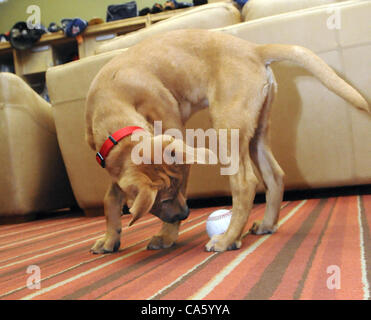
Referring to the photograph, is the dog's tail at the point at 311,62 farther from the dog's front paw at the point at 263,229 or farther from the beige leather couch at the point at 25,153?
the beige leather couch at the point at 25,153

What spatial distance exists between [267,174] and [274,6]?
1328 millimetres

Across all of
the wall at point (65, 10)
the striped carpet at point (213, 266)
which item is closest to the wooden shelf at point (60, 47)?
the wall at point (65, 10)

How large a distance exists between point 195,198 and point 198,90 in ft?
3.89

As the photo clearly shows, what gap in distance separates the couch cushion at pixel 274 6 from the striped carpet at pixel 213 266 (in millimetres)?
1263

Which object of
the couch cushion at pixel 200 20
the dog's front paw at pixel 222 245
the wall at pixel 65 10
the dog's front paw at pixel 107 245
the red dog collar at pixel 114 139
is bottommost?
the dog's front paw at pixel 107 245

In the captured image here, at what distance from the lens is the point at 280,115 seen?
230 cm

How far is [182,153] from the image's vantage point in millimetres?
1202

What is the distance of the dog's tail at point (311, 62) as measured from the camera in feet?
4.40

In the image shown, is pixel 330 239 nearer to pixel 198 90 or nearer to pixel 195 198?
pixel 198 90

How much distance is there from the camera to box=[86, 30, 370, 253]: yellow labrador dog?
131 cm

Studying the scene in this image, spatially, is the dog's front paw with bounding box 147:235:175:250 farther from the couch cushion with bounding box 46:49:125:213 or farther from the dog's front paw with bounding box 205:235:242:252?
the couch cushion with bounding box 46:49:125:213

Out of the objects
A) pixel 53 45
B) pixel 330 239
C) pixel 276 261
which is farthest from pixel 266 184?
pixel 53 45

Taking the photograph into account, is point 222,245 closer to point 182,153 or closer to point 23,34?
point 182,153

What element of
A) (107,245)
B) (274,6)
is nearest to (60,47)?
(274,6)
